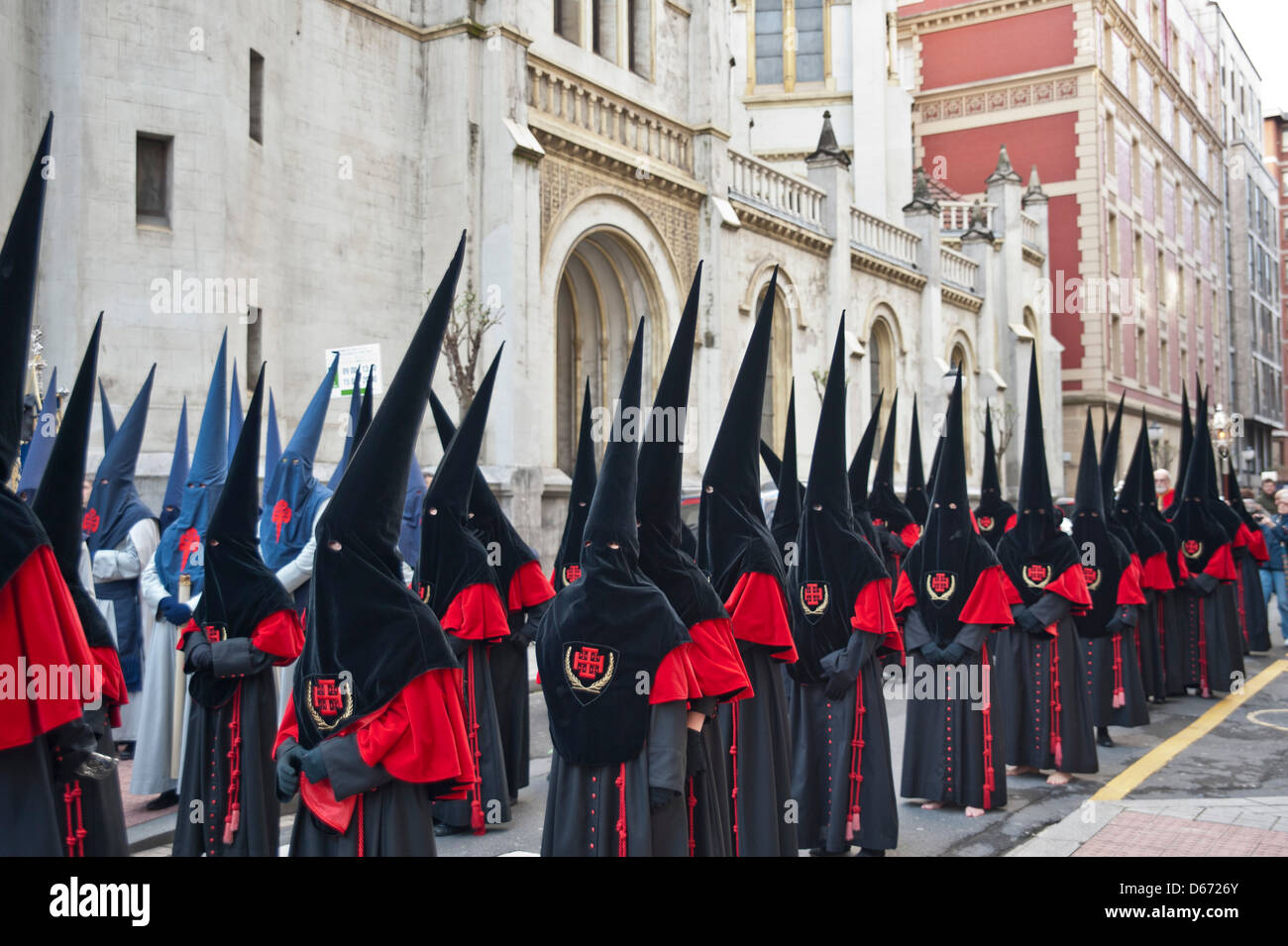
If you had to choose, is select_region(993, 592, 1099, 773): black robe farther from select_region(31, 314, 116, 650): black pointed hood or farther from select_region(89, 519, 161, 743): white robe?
select_region(31, 314, 116, 650): black pointed hood

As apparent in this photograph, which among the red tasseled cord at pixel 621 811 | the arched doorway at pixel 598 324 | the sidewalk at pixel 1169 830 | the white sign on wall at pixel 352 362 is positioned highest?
the arched doorway at pixel 598 324

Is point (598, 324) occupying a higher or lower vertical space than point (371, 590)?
higher

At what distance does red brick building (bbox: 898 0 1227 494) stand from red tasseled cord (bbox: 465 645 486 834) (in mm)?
34215

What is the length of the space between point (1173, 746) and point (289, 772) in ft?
25.9

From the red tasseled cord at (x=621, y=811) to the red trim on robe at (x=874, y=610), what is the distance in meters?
2.39

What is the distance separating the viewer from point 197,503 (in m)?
8.01

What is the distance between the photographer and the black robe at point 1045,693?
28.3 feet

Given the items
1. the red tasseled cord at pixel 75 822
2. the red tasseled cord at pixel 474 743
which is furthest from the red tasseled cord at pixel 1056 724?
the red tasseled cord at pixel 75 822

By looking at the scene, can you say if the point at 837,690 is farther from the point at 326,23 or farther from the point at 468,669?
the point at 326,23

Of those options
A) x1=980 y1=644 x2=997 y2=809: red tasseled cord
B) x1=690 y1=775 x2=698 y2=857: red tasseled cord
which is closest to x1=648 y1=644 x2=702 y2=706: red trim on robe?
x1=690 y1=775 x2=698 y2=857: red tasseled cord

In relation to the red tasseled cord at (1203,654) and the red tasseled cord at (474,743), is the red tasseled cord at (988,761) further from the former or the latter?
the red tasseled cord at (1203,654)

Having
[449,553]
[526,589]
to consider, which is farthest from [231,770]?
[526,589]

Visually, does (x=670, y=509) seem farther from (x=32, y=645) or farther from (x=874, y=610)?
(x=32, y=645)

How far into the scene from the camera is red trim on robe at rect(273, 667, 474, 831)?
13.7 feet
